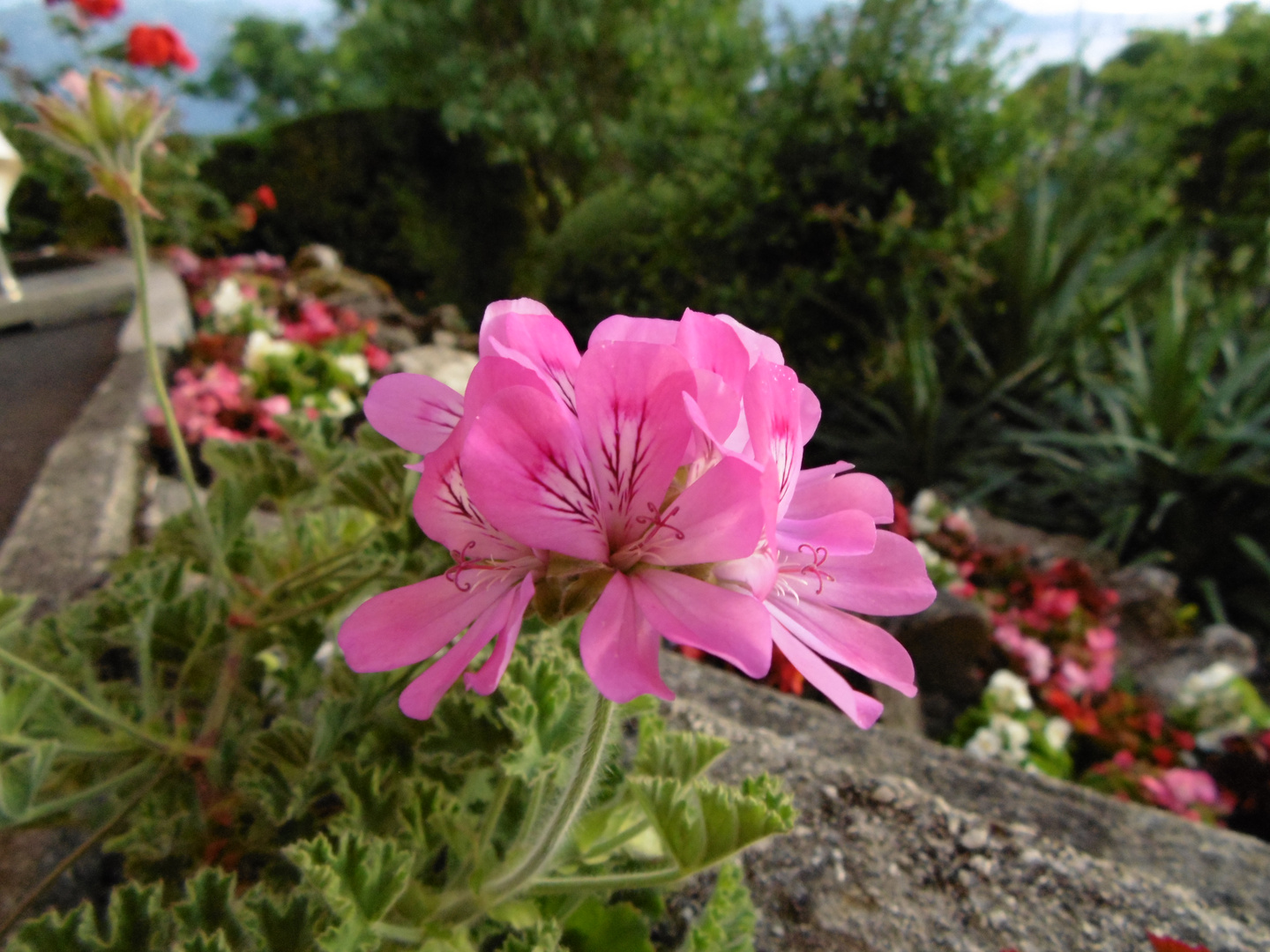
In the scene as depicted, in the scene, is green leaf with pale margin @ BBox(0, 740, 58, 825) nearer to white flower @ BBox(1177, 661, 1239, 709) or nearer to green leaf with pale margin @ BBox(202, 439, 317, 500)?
green leaf with pale margin @ BBox(202, 439, 317, 500)

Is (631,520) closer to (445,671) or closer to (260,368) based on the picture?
(445,671)

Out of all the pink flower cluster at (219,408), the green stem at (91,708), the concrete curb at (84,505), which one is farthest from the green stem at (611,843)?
the pink flower cluster at (219,408)

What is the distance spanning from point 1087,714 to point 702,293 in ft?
10.1

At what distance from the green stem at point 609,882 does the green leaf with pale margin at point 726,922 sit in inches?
3.6

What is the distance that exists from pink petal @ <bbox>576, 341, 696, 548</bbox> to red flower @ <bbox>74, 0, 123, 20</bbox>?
7778 mm

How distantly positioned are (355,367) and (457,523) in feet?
10.8

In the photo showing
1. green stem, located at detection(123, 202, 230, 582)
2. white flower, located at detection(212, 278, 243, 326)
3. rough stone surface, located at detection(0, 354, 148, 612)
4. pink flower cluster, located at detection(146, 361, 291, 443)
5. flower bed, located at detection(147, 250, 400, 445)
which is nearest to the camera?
green stem, located at detection(123, 202, 230, 582)

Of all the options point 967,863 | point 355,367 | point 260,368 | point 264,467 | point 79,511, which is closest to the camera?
point 967,863

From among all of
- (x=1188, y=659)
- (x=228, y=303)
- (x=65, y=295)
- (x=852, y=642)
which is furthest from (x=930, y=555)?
(x=65, y=295)

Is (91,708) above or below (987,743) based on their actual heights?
above

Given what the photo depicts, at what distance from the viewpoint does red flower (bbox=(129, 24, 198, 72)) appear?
18.2ft

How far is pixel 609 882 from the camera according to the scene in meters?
0.75

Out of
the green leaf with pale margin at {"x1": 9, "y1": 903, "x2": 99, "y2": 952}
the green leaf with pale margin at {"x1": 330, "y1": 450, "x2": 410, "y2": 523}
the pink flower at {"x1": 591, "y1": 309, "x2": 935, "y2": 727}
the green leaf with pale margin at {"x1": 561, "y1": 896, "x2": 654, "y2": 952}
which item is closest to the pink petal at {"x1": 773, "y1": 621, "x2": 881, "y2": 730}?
the pink flower at {"x1": 591, "y1": 309, "x2": 935, "y2": 727}

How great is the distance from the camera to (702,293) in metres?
4.59
